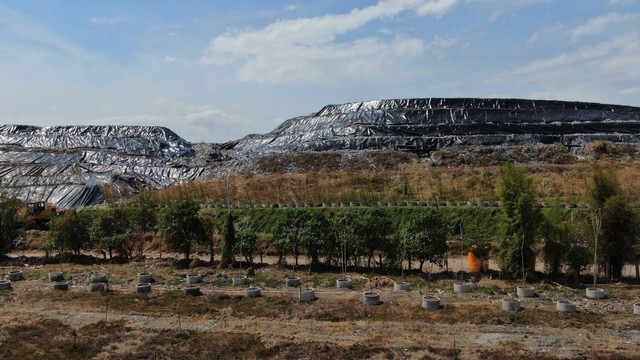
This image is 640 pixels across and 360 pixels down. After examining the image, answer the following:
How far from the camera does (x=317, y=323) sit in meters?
12.0

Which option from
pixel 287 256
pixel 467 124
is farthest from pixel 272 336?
pixel 467 124

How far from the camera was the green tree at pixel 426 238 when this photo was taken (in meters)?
16.6

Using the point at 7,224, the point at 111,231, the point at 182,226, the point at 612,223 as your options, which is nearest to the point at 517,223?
the point at 612,223

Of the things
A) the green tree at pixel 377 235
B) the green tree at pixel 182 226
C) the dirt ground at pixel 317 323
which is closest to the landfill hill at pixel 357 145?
the green tree at pixel 182 226

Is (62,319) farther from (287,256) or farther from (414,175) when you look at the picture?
(414,175)

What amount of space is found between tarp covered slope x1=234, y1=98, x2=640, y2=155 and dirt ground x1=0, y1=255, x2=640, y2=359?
2719 cm

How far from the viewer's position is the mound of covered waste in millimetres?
34875

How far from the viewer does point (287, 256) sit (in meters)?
20.9

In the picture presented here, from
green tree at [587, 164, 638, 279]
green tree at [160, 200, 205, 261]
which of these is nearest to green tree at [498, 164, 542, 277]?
green tree at [587, 164, 638, 279]

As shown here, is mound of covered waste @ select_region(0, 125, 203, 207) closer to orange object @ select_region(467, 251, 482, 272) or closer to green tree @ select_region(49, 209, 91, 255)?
green tree @ select_region(49, 209, 91, 255)

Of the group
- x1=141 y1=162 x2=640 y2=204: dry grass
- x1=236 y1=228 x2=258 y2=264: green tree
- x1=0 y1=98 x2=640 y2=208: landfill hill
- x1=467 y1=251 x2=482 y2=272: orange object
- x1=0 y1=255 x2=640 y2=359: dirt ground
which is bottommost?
x1=0 y1=255 x2=640 y2=359: dirt ground

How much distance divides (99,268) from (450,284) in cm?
1273

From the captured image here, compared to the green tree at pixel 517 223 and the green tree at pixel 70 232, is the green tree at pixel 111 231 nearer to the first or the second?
the green tree at pixel 70 232

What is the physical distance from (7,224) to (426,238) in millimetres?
17761
